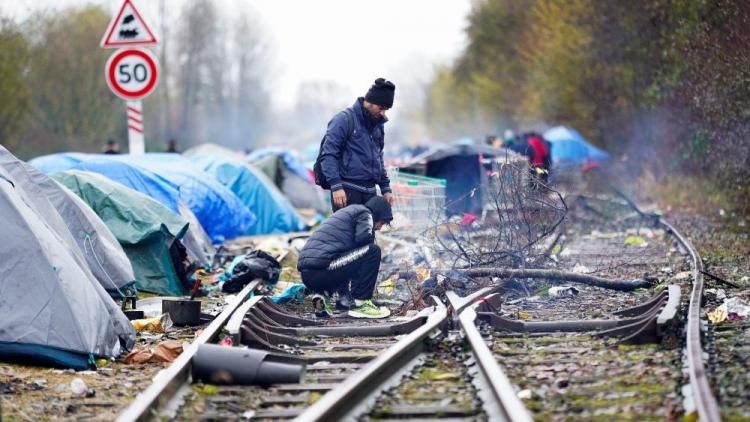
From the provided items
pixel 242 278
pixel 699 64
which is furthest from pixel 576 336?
pixel 699 64

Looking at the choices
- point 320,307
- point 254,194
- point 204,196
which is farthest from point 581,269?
point 254,194

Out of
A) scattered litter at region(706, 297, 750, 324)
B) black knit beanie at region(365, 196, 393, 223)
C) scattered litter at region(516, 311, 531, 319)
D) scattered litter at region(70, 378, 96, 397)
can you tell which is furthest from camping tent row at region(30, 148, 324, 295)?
scattered litter at region(706, 297, 750, 324)

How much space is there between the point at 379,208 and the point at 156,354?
3098 mm

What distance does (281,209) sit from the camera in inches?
826

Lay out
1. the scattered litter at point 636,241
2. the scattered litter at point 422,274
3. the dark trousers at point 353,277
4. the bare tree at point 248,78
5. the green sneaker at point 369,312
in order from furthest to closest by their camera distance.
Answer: the bare tree at point 248,78 < the scattered litter at point 636,241 < the scattered litter at point 422,274 < the dark trousers at point 353,277 < the green sneaker at point 369,312

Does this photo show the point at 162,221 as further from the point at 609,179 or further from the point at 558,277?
the point at 609,179

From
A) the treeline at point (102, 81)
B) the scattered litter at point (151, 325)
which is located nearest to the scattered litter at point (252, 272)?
the scattered litter at point (151, 325)

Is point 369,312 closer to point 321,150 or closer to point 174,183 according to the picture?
point 321,150

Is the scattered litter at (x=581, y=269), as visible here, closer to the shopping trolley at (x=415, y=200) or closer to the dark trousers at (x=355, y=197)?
the shopping trolley at (x=415, y=200)

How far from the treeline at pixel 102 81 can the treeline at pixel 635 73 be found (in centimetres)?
1655

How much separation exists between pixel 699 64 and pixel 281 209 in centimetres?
861

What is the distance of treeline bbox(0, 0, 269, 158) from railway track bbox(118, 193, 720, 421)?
20.4m

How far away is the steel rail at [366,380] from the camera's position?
5.03 metres

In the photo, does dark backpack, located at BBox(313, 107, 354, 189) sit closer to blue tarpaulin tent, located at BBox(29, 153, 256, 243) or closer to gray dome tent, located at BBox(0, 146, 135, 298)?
gray dome tent, located at BBox(0, 146, 135, 298)
